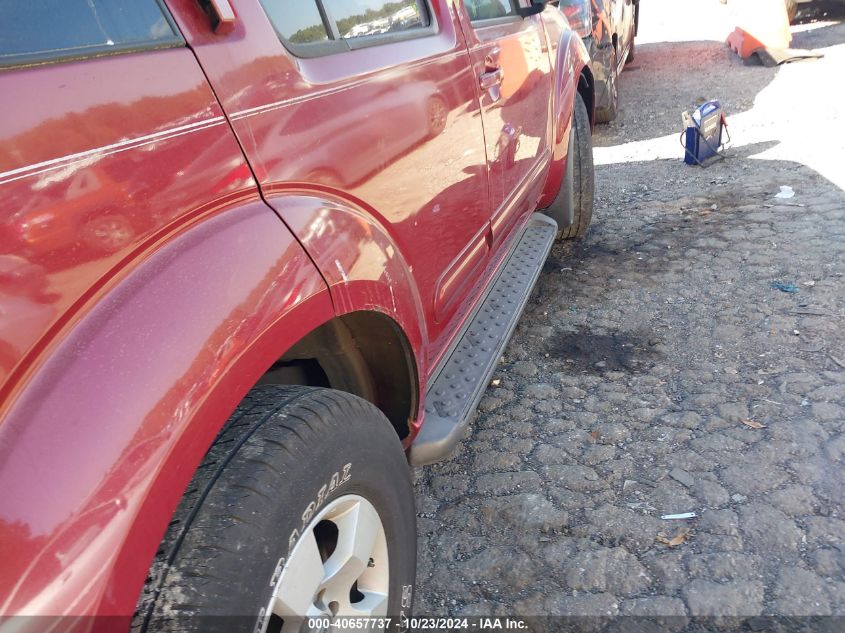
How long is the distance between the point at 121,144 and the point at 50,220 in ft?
0.56

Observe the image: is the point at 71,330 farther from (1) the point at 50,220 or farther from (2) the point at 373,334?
(2) the point at 373,334

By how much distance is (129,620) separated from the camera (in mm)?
923

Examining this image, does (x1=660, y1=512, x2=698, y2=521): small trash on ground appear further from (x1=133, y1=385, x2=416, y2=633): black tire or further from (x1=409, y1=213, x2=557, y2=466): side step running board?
(x1=133, y1=385, x2=416, y2=633): black tire

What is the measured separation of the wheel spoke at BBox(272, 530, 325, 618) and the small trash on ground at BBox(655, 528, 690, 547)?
1261 millimetres

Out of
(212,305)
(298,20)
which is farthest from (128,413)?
(298,20)

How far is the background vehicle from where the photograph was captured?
18.7ft

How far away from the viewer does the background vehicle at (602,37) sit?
5688 millimetres

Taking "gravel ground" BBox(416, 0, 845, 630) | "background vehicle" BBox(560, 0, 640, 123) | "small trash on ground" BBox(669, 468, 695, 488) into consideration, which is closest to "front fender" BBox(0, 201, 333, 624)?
"gravel ground" BBox(416, 0, 845, 630)

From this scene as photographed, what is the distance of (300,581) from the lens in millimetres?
1174

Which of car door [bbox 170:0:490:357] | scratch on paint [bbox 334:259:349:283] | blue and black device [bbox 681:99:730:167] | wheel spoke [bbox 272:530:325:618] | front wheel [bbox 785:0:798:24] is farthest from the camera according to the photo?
front wheel [bbox 785:0:798:24]

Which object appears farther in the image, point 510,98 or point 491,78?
point 510,98

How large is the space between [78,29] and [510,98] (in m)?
1.83

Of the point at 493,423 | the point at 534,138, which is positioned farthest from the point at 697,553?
the point at 534,138

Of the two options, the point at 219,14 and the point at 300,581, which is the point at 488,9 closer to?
the point at 219,14
